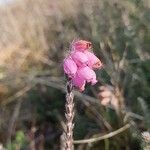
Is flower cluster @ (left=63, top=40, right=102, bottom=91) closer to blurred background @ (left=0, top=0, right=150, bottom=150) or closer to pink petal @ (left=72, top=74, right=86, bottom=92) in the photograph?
pink petal @ (left=72, top=74, right=86, bottom=92)

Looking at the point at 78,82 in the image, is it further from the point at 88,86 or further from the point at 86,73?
the point at 88,86

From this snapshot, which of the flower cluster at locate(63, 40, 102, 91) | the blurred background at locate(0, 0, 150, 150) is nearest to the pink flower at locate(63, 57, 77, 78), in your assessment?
the flower cluster at locate(63, 40, 102, 91)

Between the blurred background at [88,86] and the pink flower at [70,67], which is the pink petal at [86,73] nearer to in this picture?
the pink flower at [70,67]

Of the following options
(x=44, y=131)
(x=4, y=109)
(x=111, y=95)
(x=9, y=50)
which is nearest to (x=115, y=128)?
(x=111, y=95)

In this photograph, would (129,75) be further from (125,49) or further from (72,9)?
(72,9)

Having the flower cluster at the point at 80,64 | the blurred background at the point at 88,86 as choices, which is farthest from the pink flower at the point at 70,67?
the blurred background at the point at 88,86

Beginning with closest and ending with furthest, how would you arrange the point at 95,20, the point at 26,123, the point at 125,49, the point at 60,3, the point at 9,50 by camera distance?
the point at 125,49, the point at 95,20, the point at 26,123, the point at 9,50, the point at 60,3

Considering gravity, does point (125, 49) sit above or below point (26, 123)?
above
